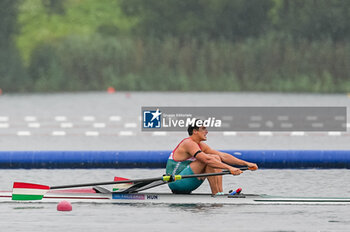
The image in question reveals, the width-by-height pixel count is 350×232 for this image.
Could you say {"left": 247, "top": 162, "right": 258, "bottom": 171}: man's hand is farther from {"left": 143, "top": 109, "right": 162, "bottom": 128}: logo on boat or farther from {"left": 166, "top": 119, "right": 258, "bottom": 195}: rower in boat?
{"left": 143, "top": 109, "right": 162, "bottom": 128}: logo on boat

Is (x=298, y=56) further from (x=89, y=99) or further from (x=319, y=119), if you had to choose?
(x=319, y=119)

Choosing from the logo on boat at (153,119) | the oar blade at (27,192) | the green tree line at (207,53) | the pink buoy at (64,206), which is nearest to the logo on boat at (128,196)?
the oar blade at (27,192)

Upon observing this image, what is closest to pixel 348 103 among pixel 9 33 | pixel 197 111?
pixel 197 111

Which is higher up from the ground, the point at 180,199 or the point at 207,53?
the point at 207,53

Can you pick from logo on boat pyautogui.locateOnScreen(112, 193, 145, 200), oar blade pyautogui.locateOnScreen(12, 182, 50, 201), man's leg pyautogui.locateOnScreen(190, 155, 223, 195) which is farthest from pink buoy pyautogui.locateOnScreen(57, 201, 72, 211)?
man's leg pyautogui.locateOnScreen(190, 155, 223, 195)

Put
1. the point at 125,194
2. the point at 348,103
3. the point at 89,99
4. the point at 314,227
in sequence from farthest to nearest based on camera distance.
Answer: the point at 89,99 < the point at 348,103 < the point at 125,194 < the point at 314,227

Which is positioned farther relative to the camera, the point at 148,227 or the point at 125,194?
the point at 125,194

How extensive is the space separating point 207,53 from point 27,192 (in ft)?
187

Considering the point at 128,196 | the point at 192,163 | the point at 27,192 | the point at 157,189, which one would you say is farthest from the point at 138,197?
the point at 157,189

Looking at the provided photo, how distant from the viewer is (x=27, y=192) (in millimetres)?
14891

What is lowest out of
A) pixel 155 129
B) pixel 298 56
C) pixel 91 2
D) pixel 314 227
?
pixel 314 227

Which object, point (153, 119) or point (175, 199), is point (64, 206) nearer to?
point (175, 199)

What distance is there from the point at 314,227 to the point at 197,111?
98.6 feet

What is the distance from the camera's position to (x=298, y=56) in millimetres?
69562
